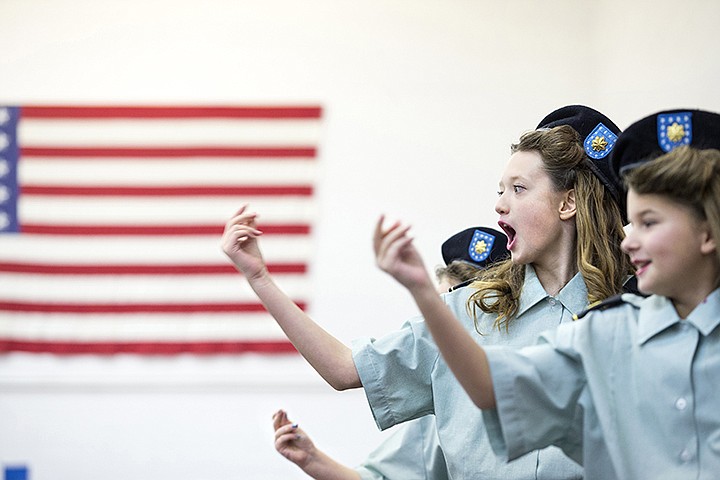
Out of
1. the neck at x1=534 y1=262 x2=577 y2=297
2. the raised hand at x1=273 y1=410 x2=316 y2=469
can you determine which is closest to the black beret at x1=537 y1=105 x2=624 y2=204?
the neck at x1=534 y1=262 x2=577 y2=297

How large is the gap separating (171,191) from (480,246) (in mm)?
1884

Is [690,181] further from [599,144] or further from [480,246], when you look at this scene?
[480,246]

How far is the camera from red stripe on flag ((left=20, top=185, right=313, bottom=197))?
3916 millimetres

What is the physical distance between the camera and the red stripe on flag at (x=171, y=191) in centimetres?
392

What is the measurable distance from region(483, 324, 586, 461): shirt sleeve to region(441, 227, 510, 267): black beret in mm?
1064

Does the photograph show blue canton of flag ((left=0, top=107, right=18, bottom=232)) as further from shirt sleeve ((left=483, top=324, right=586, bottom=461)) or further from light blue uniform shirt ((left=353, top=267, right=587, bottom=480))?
shirt sleeve ((left=483, top=324, right=586, bottom=461))

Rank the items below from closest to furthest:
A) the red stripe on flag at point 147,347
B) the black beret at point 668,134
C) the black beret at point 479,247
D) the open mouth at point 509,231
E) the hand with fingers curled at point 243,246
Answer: the black beret at point 668,134
the hand with fingers curled at point 243,246
the open mouth at point 509,231
the black beret at point 479,247
the red stripe on flag at point 147,347

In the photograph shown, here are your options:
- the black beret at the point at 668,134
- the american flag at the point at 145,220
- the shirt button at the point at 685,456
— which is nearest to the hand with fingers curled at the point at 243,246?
the black beret at the point at 668,134

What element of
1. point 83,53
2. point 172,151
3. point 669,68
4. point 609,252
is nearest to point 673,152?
point 609,252

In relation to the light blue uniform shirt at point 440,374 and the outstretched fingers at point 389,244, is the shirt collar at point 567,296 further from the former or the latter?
the outstretched fingers at point 389,244

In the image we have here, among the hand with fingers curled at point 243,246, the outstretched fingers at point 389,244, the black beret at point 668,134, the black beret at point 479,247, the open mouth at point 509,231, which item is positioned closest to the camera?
the outstretched fingers at point 389,244

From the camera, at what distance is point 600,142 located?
1797mm

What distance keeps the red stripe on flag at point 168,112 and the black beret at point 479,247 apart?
1.57 m

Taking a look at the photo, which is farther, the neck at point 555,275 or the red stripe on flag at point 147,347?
the red stripe on flag at point 147,347
